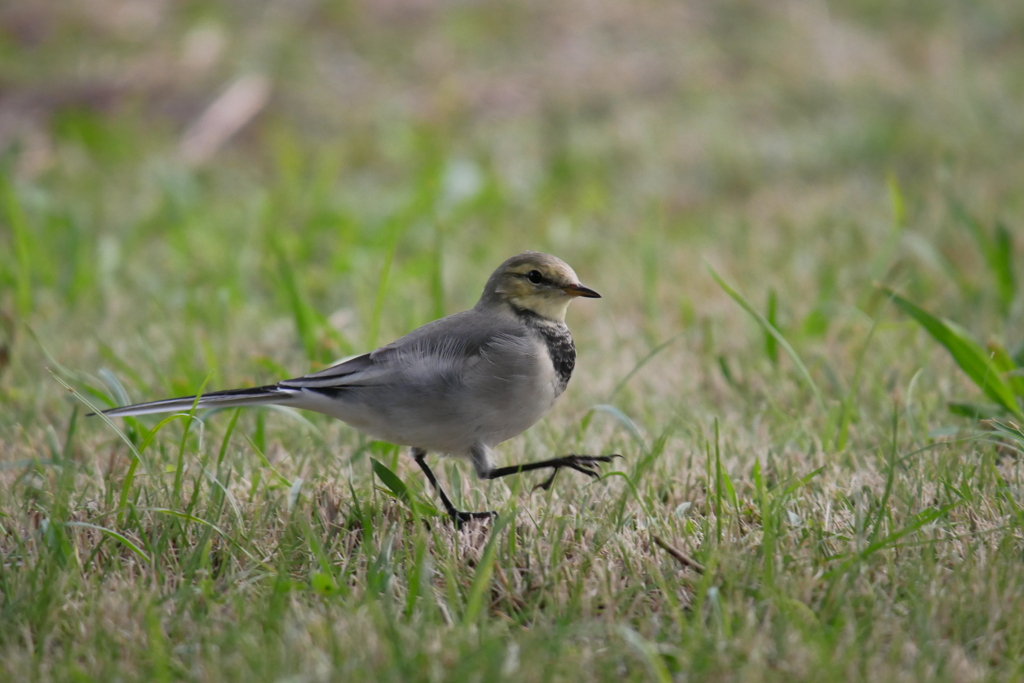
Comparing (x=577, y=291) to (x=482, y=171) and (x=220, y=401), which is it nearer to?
(x=220, y=401)

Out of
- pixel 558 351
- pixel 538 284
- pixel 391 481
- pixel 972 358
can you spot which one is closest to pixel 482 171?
pixel 538 284

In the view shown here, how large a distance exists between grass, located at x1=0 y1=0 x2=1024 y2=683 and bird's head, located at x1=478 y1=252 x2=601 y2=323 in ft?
1.61

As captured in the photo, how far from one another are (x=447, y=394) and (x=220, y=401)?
0.71 meters

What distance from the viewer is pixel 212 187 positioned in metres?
8.02

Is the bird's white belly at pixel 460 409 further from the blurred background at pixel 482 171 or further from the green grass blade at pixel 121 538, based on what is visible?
the blurred background at pixel 482 171

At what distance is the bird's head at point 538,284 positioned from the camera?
363cm

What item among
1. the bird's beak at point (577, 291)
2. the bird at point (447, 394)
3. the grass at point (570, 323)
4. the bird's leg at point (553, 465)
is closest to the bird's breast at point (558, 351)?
the bird at point (447, 394)

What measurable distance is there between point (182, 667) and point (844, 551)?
1658 millimetres

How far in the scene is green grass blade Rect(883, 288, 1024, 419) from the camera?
3553 mm

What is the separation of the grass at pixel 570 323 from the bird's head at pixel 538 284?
0.49 metres

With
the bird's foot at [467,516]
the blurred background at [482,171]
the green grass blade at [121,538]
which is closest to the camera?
the green grass blade at [121,538]

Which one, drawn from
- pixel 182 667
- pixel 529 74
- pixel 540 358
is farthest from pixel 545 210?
pixel 182 667

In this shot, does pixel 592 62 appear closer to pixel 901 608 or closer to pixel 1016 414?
pixel 1016 414

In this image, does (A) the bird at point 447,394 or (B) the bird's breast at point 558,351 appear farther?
(B) the bird's breast at point 558,351
